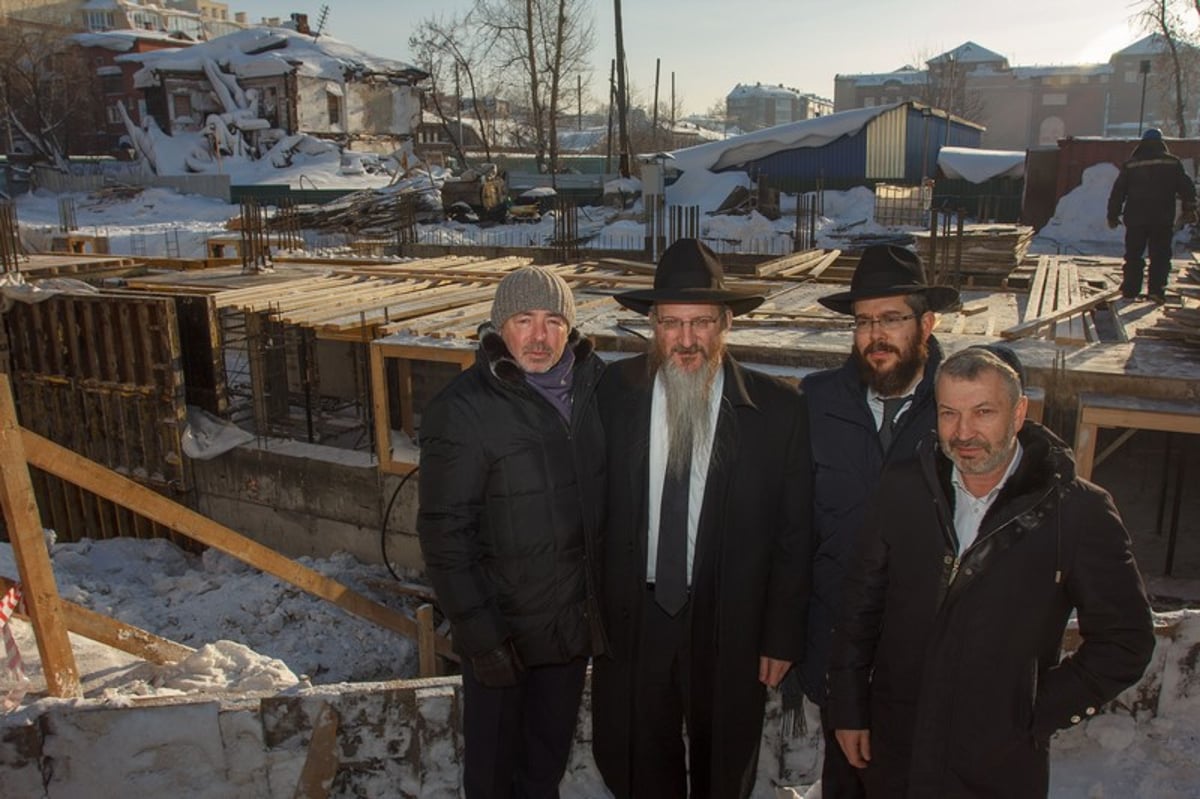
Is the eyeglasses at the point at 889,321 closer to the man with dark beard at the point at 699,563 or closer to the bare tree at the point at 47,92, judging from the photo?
the man with dark beard at the point at 699,563

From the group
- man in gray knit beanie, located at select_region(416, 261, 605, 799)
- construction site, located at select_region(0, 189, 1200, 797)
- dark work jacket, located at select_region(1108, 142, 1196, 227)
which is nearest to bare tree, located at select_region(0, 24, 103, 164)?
construction site, located at select_region(0, 189, 1200, 797)

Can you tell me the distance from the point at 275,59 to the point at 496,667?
4673 centimetres

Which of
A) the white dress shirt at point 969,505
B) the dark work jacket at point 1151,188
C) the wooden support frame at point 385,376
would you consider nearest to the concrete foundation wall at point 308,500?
the wooden support frame at point 385,376

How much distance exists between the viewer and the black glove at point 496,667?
3010 mm

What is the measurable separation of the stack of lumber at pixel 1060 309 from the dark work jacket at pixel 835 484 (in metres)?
5.27

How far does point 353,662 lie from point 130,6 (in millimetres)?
95655

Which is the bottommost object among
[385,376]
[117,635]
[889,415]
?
[117,635]

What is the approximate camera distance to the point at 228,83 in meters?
44.3

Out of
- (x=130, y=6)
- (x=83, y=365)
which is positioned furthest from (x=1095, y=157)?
(x=130, y=6)

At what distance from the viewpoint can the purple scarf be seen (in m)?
3.11

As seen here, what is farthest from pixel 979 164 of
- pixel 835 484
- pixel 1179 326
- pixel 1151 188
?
pixel 835 484

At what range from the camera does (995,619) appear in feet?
8.00

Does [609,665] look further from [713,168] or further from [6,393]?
[713,168]

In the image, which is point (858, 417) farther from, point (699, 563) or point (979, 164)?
point (979, 164)
